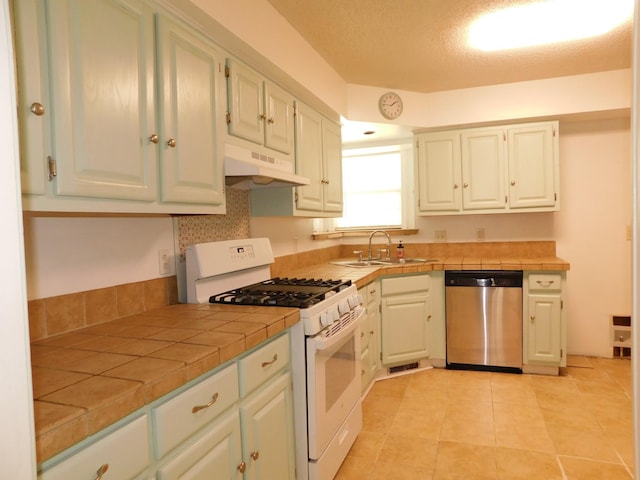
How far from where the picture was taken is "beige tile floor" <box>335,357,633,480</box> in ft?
6.84

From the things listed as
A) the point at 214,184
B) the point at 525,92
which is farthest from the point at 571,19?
the point at 214,184

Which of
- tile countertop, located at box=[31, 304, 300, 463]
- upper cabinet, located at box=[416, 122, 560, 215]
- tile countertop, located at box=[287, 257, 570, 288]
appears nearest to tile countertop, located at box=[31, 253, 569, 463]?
tile countertop, located at box=[31, 304, 300, 463]

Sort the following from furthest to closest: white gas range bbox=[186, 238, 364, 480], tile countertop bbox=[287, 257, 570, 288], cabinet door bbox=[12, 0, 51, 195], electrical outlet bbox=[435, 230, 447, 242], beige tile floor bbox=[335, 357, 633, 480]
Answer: electrical outlet bbox=[435, 230, 447, 242], tile countertop bbox=[287, 257, 570, 288], beige tile floor bbox=[335, 357, 633, 480], white gas range bbox=[186, 238, 364, 480], cabinet door bbox=[12, 0, 51, 195]

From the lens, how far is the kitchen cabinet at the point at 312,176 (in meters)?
2.58

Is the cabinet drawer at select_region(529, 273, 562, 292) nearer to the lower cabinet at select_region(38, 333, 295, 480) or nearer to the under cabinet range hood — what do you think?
the under cabinet range hood

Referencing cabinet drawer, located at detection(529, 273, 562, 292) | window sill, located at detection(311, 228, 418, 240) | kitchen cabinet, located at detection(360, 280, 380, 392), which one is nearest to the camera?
kitchen cabinet, located at detection(360, 280, 380, 392)

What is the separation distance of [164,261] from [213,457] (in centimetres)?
95

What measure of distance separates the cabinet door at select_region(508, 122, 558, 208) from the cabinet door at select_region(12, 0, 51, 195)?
3402mm

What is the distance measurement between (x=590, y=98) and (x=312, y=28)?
238 cm

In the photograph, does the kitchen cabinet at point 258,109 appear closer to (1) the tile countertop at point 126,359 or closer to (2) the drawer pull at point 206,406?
(1) the tile countertop at point 126,359

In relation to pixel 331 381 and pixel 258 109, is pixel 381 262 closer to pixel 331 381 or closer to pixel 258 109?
pixel 331 381

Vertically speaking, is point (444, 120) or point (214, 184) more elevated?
point (444, 120)

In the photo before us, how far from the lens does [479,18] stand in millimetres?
2400

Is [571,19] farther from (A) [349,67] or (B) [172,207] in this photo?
(B) [172,207]
